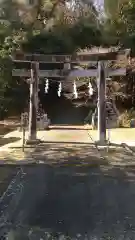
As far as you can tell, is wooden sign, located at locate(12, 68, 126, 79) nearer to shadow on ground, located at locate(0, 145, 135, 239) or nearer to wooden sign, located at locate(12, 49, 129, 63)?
wooden sign, located at locate(12, 49, 129, 63)

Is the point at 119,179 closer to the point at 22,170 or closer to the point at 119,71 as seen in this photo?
the point at 22,170

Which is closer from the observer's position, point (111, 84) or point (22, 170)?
point (22, 170)

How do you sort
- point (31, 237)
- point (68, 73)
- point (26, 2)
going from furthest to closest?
point (26, 2)
point (68, 73)
point (31, 237)

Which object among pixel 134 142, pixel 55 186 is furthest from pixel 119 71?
pixel 55 186

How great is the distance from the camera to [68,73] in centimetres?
1447

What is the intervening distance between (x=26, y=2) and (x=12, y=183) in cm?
1586

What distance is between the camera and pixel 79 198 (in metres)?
6.28

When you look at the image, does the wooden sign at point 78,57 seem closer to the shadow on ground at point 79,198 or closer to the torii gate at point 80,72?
the torii gate at point 80,72

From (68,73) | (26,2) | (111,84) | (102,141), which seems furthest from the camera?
(111,84)

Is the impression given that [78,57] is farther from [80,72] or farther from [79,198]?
[79,198]

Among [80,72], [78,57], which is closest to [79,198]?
[78,57]

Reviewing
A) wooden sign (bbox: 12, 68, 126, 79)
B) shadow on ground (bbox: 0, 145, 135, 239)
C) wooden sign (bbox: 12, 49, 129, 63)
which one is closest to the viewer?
shadow on ground (bbox: 0, 145, 135, 239)

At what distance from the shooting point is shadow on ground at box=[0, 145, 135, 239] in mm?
4746

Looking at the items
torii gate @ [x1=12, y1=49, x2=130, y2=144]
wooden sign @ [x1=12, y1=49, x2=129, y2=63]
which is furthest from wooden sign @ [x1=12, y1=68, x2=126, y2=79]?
wooden sign @ [x1=12, y1=49, x2=129, y2=63]
